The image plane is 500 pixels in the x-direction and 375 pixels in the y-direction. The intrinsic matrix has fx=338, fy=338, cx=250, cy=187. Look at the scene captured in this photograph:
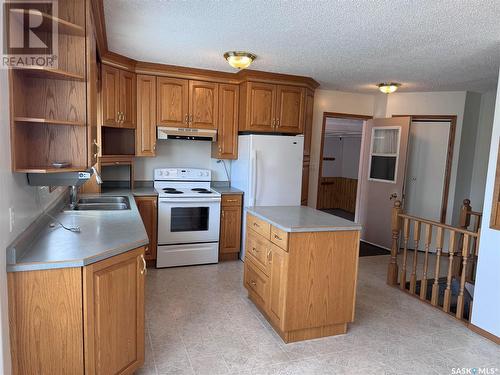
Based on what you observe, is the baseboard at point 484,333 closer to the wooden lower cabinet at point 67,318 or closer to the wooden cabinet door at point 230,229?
the wooden cabinet door at point 230,229

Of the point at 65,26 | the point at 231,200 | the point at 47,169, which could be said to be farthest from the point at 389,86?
the point at 47,169

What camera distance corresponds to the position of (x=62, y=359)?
167cm

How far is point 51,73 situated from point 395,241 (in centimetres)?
349

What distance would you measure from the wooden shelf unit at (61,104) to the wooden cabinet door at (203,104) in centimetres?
220

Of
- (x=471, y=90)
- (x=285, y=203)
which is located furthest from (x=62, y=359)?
(x=471, y=90)

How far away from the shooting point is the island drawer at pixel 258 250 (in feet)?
9.10

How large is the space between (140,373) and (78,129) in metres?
1.57

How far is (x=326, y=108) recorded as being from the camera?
16.7 feet

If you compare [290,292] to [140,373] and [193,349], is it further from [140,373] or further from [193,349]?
[140,373]

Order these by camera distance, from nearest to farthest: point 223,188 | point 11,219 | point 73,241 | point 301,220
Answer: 1. point 11,219
2. point 73,241
3. point 301,220
4. point 223,188

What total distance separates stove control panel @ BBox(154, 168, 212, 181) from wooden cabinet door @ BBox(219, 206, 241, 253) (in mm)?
635

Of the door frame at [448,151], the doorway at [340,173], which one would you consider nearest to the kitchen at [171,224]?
the door frame at [448,151]

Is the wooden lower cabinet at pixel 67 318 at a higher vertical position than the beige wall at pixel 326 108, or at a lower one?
lower

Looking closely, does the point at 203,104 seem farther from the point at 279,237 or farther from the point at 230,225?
the point at 279,237
